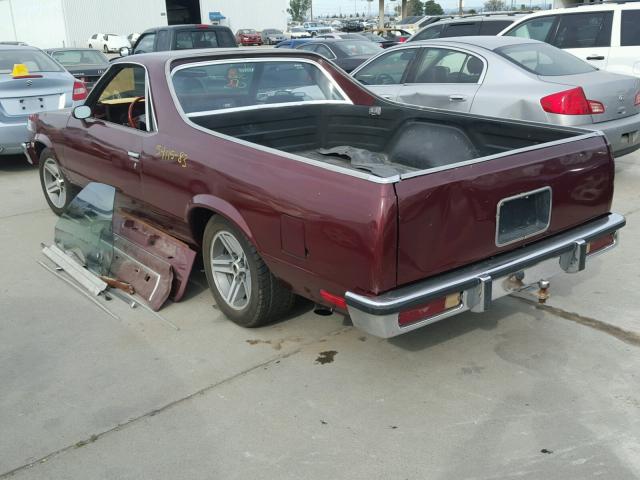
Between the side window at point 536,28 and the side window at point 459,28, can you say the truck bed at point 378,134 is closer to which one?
the side window at point 536,28

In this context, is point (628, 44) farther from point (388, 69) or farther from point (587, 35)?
point (388, 69)

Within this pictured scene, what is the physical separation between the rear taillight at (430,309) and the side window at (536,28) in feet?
24.2

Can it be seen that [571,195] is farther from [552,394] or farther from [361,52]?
[361,52]

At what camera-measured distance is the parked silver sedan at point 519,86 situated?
6.30 m

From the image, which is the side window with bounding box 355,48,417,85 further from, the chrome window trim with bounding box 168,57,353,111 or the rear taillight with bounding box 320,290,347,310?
the rear taillight with bounding box 320,290,347,310

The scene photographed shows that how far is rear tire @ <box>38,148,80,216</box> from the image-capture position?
6008mm

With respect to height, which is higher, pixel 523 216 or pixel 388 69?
pixel 388 69

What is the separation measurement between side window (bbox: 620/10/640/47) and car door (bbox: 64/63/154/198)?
7.04 metres

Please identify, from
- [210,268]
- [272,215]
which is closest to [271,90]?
[210,268]

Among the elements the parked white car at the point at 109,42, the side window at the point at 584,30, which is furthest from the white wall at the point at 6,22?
the side window at the point at 584,30

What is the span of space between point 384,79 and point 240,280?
4874 mm

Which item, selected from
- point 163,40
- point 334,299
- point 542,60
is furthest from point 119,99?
point 163,40

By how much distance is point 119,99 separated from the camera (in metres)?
5.48

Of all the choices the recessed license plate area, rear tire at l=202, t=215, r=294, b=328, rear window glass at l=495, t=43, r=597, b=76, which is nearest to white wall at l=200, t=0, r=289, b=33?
rear window glass at l=495, t=43, r=597, b=76
